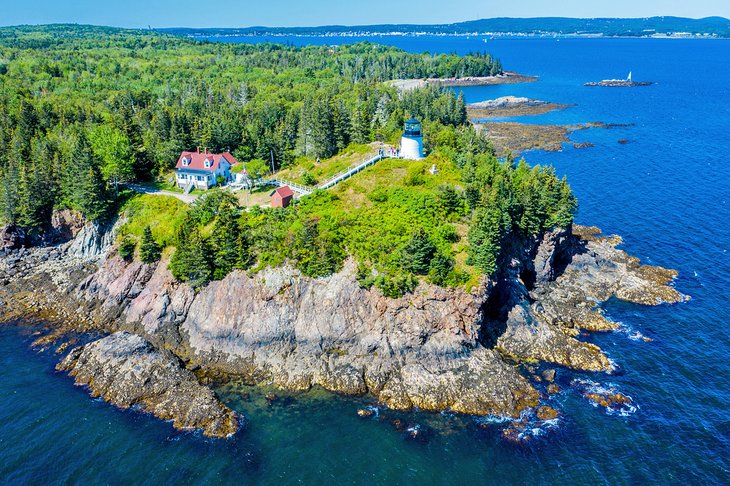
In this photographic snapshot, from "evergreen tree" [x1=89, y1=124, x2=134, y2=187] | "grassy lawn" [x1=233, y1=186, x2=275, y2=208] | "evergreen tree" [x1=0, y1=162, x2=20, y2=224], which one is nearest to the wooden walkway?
"grassy lawn" [x1=233, y1=186, x2=275, y2=208]

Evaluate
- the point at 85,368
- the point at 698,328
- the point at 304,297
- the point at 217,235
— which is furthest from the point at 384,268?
the point at 698,328

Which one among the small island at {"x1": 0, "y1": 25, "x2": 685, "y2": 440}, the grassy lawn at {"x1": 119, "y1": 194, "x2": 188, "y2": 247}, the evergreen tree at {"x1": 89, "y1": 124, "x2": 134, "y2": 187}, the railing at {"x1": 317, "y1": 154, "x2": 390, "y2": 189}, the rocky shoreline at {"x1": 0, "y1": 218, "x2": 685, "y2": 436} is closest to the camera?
the rocky shoreline at {"x1": 0, "y1": 218, "x2": 685, "y2": 436}

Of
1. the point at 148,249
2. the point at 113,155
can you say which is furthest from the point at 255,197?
the point at 113,155

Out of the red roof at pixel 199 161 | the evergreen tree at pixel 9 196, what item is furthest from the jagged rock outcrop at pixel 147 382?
the evergreen tree at pixel 9 196

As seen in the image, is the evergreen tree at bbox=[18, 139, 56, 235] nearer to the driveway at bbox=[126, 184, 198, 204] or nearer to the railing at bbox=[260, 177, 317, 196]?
the driveway at bbox=[126, 184, 198, 204]

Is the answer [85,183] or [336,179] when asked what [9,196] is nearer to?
[85,183]

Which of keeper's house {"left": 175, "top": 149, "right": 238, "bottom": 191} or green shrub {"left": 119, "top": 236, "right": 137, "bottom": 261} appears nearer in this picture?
green shrub {"left": 119, "top": 236, "right": 137, "bottom": 261}

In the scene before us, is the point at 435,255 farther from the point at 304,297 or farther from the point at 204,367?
the point at 204,367
